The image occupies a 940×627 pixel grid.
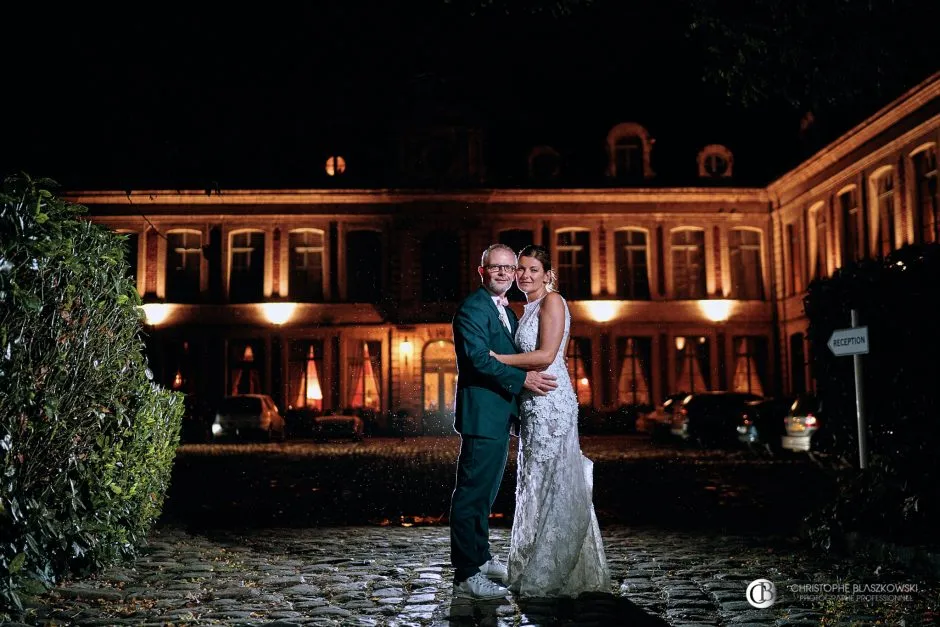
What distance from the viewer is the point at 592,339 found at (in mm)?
36469

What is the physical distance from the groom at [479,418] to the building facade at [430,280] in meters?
29.9

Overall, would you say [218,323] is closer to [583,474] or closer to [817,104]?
[817,104]

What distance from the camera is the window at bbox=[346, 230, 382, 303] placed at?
3669 cm

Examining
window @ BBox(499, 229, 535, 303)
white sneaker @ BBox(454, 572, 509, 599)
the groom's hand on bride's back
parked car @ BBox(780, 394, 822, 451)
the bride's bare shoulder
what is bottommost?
white sneaker @ BBox(454, 572, 509, 599)

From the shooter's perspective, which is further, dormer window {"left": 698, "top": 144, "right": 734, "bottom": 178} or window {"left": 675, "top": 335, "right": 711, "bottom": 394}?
dormer window {"left": 698, "top": 144, "right": 734, "bottom": 178}

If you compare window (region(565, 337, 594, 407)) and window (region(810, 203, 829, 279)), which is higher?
window (region(810, 203, 829, 279))

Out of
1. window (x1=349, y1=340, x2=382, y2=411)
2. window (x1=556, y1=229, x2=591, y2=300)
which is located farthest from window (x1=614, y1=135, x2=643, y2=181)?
window (x1=349, y1=340, x2=382, y2=411)

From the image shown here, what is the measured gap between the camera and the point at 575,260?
36.9 m

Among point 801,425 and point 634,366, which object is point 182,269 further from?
point 801,425

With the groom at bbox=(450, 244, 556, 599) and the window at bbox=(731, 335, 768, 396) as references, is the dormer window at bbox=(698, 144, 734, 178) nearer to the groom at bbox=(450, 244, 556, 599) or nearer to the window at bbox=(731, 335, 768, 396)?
the window at bbox=(731, 335, 768, 396)

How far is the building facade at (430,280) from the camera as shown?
1426 inches

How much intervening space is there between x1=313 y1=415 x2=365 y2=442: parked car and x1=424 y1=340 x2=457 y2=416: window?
5.93 m

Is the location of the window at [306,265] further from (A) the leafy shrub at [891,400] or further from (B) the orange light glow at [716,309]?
(A) the leafy shrub at [891,400]

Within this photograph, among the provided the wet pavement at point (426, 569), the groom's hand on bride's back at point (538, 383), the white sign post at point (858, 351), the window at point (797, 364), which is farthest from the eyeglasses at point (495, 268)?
the window at point (797, 364)
